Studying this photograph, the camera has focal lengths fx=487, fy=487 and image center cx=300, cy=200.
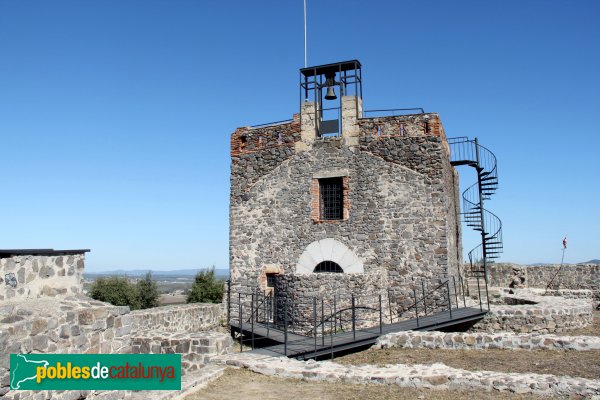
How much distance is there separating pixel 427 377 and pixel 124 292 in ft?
90.3

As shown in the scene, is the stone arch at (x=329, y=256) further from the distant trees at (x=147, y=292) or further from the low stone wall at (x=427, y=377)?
the distant trees at (x=147, y=292)

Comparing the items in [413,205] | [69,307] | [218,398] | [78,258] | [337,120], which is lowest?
[218,398]

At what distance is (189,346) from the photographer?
9.76 meters

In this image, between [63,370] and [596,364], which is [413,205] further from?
[63,370]

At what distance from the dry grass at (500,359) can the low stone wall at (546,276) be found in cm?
1402

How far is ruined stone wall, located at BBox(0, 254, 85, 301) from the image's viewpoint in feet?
22.4

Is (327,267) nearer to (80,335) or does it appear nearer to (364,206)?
(364,206)

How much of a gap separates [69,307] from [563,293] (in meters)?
20.2

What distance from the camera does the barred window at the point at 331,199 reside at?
54.2ft

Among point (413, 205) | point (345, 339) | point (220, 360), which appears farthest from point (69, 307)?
point (413, 205)

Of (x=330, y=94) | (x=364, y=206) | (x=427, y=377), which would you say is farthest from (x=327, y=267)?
(x=427, y=377)

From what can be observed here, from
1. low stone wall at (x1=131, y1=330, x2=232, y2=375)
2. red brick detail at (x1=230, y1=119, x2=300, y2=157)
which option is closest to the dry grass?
low stone wall at (x1=131, y1=330, x2=232, y2=375)

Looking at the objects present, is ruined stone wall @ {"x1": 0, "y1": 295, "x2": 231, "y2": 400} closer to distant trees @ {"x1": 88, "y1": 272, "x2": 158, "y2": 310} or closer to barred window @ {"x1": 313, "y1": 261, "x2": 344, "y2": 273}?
barred window @ {"x1": 313, "y1": 261, "x2": 344, "y2": 273}

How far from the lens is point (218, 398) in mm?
7594
